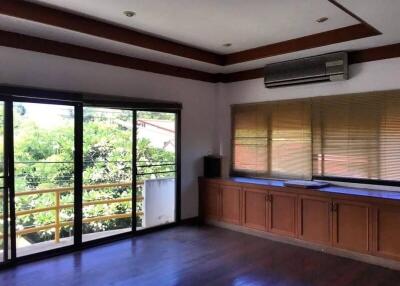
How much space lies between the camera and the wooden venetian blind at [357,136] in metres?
4.09

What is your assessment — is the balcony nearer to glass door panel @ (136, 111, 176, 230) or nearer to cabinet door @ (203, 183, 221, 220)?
glass door panel @ (136, 111, 176, 230)

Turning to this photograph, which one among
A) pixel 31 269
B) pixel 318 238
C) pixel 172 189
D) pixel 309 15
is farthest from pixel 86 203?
pixel 309 15

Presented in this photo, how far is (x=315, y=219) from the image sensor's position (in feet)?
14.2

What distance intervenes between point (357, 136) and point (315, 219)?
1.24 m

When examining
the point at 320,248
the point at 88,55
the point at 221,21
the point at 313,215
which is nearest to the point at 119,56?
the point at 88,55

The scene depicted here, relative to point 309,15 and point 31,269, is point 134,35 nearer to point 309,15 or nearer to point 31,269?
point 309,15

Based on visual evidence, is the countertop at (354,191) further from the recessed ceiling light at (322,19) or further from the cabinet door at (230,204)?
the recessed ceiling light at (322,19)

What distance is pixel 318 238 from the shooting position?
4.30 m

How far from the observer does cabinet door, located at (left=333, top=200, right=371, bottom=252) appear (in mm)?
3883

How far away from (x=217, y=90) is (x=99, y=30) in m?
2.72

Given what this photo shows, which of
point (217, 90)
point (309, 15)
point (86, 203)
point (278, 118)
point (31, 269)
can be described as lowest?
point (31, 269)

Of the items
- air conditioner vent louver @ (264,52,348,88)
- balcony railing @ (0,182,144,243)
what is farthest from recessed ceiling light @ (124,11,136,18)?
air conditioner vent louver @ (264,52,348,88)

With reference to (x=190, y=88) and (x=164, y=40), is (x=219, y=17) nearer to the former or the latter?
(x=164, y=40)

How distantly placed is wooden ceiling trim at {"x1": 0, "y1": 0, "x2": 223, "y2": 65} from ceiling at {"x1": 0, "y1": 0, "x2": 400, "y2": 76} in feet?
0.23
